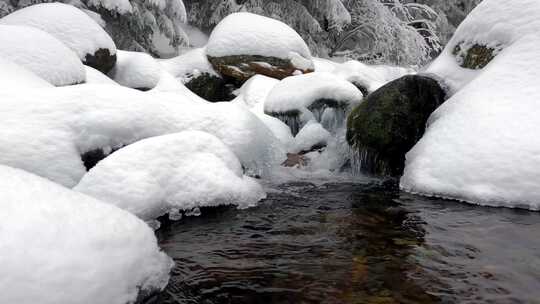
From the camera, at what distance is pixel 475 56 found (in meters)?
7.16

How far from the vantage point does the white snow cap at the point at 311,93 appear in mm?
8430

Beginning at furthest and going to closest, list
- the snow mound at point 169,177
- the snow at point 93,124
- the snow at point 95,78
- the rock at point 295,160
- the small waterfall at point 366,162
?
1. the snow at point 95,78
2. the rock at point 295,160
3. the small waterfall at point 366,162
4. the snow at point 93,124
5. the snow mound at point 169,177

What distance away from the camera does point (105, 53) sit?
29.1 ft

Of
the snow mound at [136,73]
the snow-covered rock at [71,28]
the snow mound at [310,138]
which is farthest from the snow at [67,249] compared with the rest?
the snow mound at [136,73]

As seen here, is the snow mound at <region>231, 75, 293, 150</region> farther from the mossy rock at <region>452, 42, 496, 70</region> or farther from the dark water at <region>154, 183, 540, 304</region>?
the mossy rock at <region>452, 42, 496, 70</region>

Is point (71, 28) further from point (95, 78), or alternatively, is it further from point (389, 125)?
point (389, 125)

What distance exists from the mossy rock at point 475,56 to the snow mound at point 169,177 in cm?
450

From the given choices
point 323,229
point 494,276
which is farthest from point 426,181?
point 494,276

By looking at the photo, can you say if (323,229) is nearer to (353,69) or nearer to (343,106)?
(343,106)

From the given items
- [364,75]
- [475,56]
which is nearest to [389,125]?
[475,56]

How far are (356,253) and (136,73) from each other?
751cm

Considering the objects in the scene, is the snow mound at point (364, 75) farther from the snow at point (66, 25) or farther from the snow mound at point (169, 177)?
the snow mound at point (169, 177)

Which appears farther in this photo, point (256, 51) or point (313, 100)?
point (256, 51)

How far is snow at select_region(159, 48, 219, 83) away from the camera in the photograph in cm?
1115
